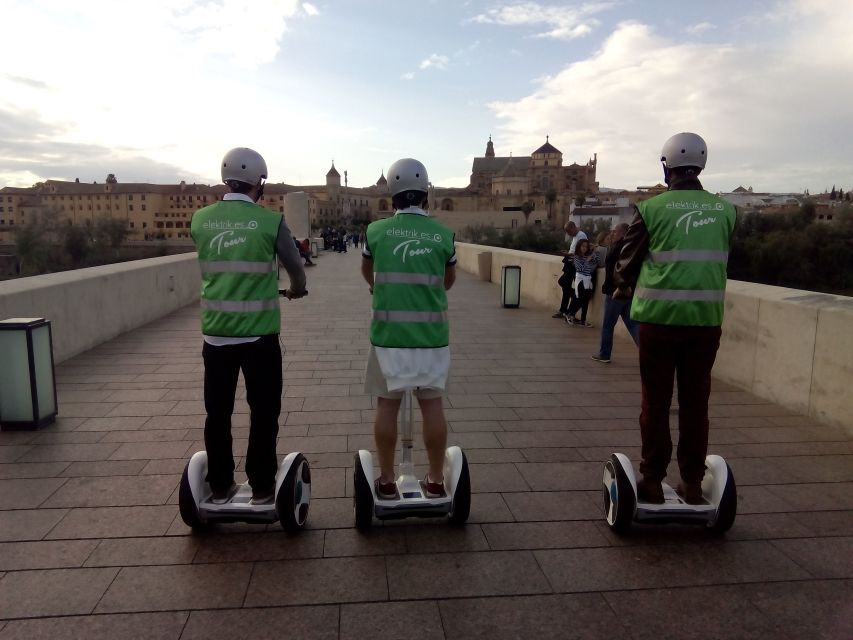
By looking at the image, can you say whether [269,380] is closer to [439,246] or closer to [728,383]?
[439,246]

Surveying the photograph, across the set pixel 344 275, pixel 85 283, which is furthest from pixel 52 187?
pixel 85 283

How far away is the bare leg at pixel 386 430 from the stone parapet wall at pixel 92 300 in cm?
447

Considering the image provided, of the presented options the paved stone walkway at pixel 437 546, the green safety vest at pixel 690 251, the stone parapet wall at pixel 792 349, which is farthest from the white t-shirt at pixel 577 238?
the green safety vest at pixel 690 251

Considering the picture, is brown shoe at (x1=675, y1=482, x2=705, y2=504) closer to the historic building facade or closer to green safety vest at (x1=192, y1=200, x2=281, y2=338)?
green safety vest at (x1=192, y1=200, x2=281, y2=338)

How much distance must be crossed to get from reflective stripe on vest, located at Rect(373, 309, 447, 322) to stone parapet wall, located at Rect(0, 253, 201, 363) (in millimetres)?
4515

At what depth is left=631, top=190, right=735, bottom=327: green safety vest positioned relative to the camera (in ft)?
10.2

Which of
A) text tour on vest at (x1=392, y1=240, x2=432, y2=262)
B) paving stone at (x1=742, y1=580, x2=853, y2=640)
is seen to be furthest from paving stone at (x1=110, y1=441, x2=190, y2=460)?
paving stone at (x1=742, y1=580, x2=853, y2=640)

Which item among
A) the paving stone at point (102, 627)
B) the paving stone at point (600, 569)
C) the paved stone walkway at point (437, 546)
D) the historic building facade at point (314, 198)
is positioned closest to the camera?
the paving stone at point (102, 627)

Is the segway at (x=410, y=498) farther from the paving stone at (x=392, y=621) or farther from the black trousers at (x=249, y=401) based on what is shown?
the paving stone at (x=392, y=621)

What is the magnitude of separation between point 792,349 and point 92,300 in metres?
7.61

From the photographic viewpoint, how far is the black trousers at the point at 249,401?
3080 mm

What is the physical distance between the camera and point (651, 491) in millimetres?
3236

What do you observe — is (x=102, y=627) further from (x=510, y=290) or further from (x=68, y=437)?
(x=510, y=290)

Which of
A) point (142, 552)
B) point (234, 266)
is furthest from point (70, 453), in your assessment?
point (234, 266)
